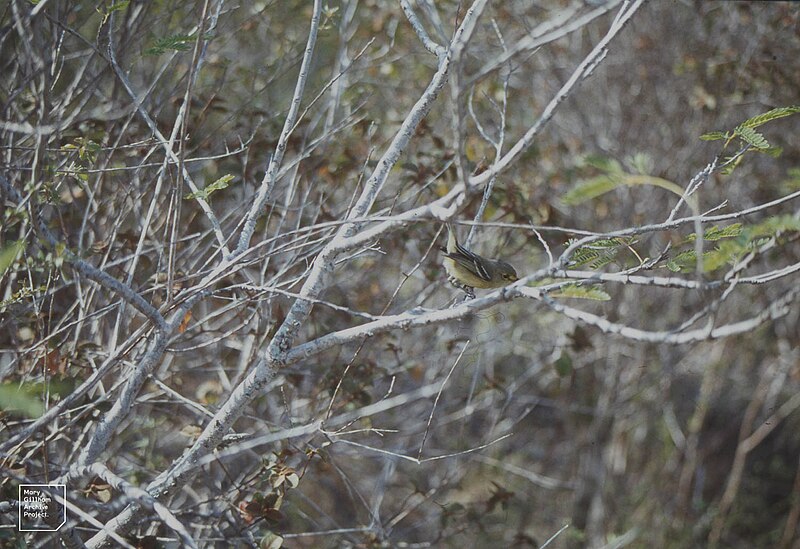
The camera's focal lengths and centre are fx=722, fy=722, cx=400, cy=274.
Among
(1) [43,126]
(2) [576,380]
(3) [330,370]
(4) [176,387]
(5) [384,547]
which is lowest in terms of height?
(2) [576,380]

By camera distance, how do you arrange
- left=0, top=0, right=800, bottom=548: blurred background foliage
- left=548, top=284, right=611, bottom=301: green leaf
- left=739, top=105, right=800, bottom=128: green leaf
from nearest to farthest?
left=548, top=284, right=611, bottom=301: green leaf
left=739, top=105, right=800, bottom=128: green leaf
left=0, top=0, right=800, bottom=548: blurred background foliage

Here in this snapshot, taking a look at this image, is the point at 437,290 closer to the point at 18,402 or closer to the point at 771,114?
the point at 771,114

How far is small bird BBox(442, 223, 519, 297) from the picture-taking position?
3215mm

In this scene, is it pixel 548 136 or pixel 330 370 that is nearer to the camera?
pixel 330 370

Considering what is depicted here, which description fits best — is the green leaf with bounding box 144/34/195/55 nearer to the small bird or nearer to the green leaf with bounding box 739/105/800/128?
the small bird

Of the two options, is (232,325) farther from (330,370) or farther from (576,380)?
(576,380)

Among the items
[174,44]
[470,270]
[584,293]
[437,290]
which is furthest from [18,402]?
[437,290]

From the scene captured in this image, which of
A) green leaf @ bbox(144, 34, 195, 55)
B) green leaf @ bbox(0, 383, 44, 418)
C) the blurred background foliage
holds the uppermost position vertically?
green leaf @ bbox(144, 34, 195, 55)

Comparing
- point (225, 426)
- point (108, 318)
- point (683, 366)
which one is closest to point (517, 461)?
point (683, 366)

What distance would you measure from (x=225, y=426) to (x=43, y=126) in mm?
1083

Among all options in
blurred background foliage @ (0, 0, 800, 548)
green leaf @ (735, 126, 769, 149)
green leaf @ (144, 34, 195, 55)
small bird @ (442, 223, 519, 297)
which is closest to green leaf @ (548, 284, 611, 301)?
green leaf @ (735, 126, 769, 149)

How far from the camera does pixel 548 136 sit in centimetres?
597

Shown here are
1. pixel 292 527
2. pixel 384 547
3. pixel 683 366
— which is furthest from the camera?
pixel 683 366

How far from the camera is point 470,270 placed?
3.29 meters
